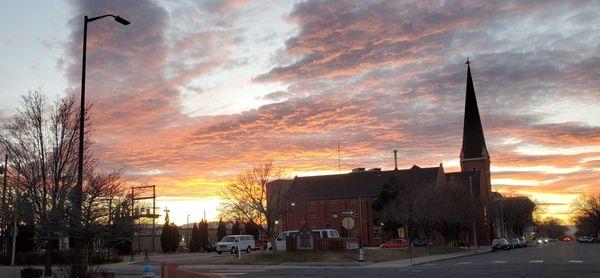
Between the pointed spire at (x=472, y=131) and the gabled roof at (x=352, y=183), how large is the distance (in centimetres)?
2010

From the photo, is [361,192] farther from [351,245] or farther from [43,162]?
[43,162]

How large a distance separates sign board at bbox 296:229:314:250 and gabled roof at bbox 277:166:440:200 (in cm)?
5332

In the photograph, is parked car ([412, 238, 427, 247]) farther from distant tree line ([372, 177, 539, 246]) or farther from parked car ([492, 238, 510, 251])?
parked car ([492, 238, 510, 251])

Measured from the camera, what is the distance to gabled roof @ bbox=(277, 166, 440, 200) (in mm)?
97125

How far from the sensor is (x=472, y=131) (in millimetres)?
115250

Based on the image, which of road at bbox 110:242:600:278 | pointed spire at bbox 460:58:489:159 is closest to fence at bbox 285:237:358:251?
road at bbox 110:242:600:278

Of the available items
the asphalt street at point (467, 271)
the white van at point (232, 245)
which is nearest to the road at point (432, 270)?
the asphalt street at point (467, 271)

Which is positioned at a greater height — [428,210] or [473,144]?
[473,144]

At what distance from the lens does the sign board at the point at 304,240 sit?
40.7 meters

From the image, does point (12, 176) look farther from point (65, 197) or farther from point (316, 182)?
point (316, 182)

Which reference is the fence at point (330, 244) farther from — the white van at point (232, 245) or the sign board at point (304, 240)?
the white van at point (232, 245)

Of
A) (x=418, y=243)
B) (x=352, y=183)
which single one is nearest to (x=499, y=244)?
(x=418, y=243)

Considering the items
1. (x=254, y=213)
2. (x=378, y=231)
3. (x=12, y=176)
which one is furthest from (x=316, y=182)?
(x=12, y=176)

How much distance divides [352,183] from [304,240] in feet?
202
